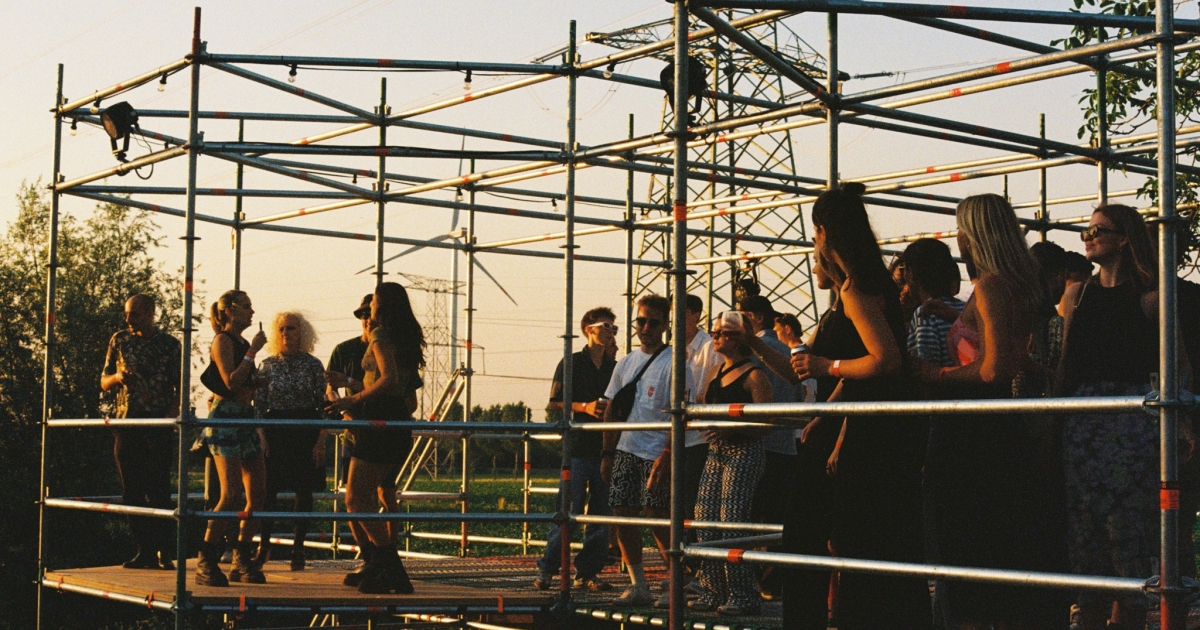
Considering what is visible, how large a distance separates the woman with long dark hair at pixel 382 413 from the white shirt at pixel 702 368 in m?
1.60

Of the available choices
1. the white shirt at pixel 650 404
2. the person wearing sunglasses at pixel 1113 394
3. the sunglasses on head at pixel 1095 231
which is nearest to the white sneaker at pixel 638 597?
the white shirt at pixel 650 404

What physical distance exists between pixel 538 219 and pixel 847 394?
302 inches

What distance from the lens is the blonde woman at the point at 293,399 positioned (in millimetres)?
9305

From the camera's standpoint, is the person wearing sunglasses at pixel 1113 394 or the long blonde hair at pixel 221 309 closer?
the person wearing sunglasses at pixel 1113 394

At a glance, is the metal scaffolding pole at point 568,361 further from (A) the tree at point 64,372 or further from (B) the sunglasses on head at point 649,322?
(A) the tree at point 64,372

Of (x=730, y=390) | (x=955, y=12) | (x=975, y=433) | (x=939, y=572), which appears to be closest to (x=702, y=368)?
(x=730, y=390)

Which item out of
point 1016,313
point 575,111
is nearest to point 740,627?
point 1016,313

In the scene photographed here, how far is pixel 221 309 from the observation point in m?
9.00

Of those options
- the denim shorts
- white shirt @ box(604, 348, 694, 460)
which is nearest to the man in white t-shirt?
white shirt @ box(604, 348, 694, 460)

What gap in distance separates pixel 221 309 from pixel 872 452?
5429 millimetres

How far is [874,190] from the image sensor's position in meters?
7.85

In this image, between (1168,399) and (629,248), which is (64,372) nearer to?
(629,248)

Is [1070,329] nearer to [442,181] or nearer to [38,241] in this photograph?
[442,181]

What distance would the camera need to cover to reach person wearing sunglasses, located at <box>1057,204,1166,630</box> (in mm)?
5156
